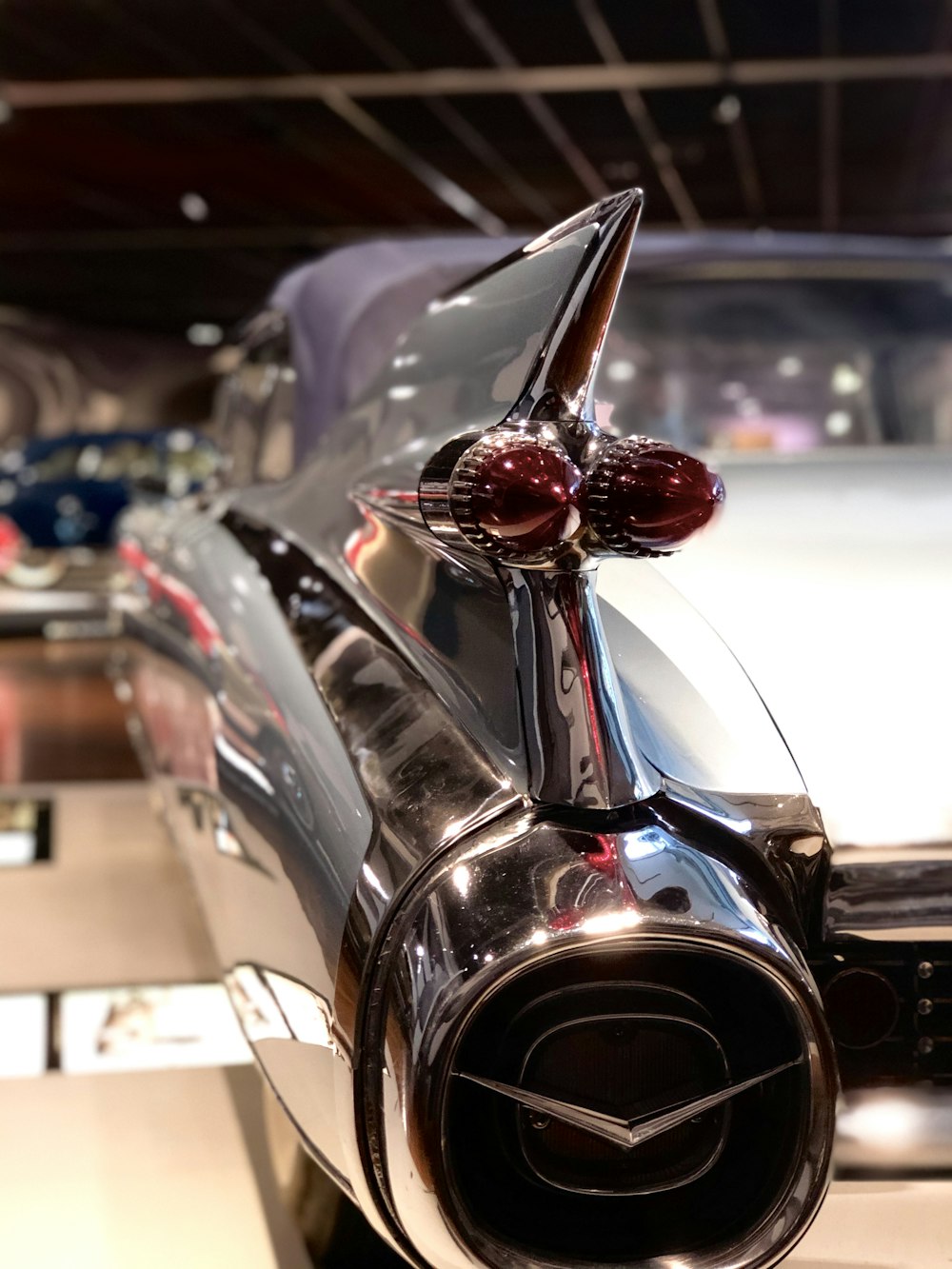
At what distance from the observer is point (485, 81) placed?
8.77m

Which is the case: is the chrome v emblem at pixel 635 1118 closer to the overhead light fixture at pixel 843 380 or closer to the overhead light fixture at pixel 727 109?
the overhead light fixture at pixel 843 380

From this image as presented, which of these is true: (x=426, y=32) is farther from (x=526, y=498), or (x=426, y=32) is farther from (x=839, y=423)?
(x=526, y=498)

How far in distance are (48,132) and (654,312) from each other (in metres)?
9.40

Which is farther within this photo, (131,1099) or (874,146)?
(874,146)

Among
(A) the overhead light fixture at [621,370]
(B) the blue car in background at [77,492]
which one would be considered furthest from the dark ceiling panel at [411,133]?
(A) the overhead light fixture at [621,370]

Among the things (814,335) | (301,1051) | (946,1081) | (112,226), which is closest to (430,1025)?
(301,1051)

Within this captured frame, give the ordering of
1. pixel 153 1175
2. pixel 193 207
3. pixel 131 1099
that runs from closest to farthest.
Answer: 1. pixel 153 1175
2. pixel 131 1099
3. pixel 193 207

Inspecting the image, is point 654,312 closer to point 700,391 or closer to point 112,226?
point 700,391

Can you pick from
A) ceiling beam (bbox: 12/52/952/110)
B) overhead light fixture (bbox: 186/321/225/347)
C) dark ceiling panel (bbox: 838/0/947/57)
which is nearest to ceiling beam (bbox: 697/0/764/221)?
ceiling beam (bbox: 12/52/952/110)

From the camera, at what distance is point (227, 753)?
1.57 m

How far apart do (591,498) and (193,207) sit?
12854 millimetres

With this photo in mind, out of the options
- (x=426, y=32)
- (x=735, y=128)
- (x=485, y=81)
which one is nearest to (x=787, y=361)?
(x=426, y=32)

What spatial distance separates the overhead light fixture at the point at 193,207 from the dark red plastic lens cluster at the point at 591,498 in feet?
40.0

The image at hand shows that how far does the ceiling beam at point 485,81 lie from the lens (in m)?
8.40
